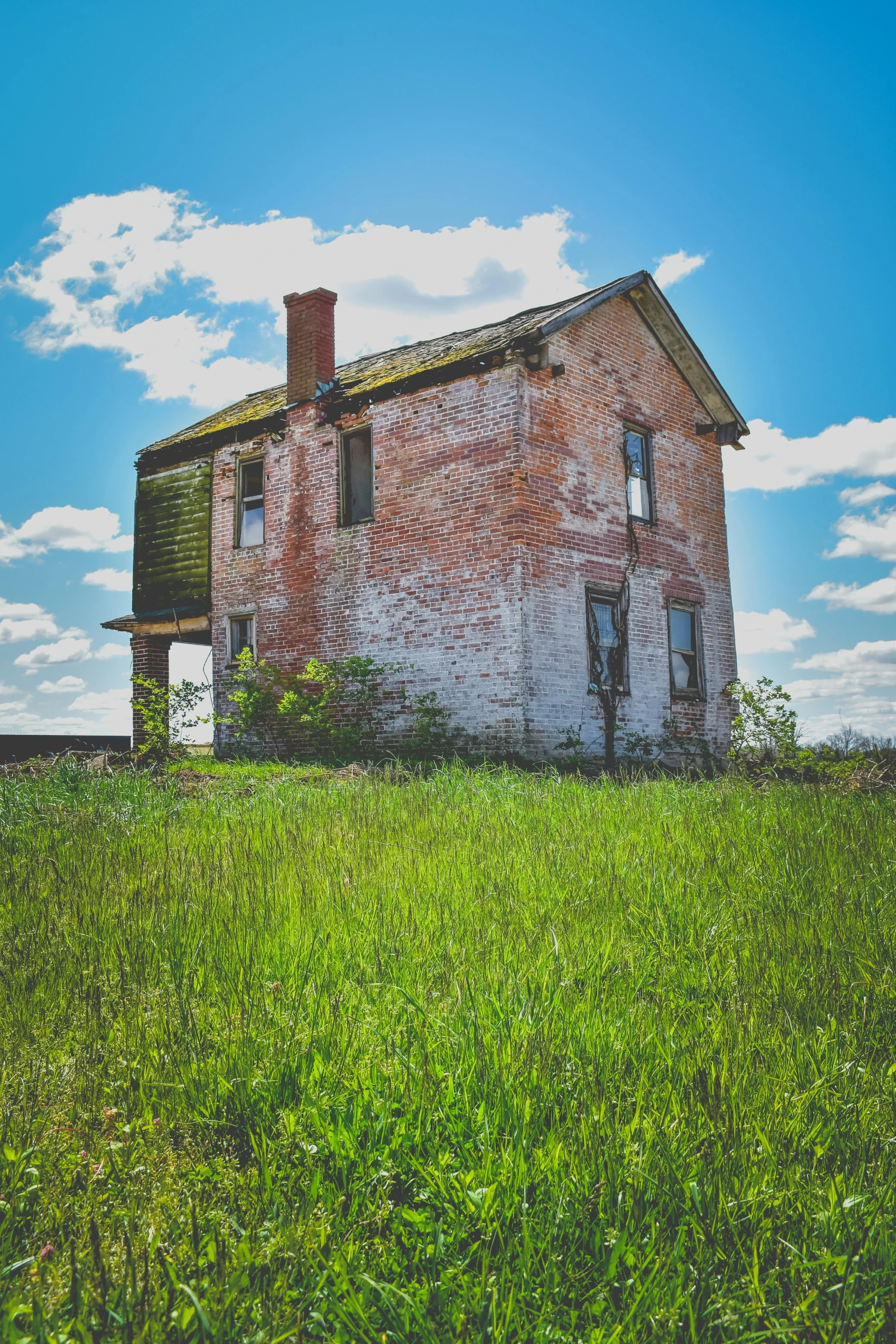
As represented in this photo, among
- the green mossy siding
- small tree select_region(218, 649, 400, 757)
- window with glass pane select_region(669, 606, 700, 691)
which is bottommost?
small tree select_region(218, 649, 400, 757)

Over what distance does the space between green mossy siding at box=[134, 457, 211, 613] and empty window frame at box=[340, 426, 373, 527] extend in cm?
357

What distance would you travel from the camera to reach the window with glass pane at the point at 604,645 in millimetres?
13602

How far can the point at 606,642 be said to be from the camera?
1391cm

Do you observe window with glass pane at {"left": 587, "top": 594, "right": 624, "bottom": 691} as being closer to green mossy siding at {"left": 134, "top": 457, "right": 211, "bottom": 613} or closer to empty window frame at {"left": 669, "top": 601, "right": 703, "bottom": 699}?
empty window frame at {"left": 669, "top": 601, "right": 703, "bottom": 699}

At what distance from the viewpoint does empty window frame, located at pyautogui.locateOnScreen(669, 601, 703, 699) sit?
15.5m

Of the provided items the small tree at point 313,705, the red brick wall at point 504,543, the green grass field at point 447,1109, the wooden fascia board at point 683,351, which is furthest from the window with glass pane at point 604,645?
the green grass field at point 447,1109

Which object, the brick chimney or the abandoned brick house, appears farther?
the brick chimney

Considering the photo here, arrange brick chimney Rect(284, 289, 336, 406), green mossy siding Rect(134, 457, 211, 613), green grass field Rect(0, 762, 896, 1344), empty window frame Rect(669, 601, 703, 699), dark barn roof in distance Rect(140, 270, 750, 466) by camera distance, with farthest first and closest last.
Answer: green mossy siding Rect(134, 457, 211, 613) < brick chimney Rect(284, 289, 336, 406) < empty window frame Rect(669, 601, 703, 699) < dark barn roof in distance Rect(140, 270, 750, 466) < green grass field Rect(0, 762, 896, 1344)

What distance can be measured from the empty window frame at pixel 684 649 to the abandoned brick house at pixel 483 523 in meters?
0.04

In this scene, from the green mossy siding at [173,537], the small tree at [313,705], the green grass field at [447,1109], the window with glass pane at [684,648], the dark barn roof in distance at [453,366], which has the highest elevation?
the dark barn roof in distance at [453,366]

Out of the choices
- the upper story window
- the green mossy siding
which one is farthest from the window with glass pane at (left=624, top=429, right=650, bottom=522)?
the green mossy siding

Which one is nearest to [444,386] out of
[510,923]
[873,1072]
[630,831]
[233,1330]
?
[630,831]

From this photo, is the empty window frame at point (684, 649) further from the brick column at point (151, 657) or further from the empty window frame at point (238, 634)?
the brick column at point (151, 657)

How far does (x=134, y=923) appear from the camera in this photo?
360 cm
